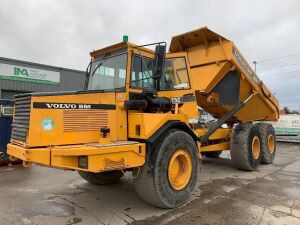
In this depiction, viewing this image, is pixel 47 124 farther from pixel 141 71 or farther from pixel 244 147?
pixel 244 147

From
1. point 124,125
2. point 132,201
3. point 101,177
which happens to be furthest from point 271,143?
point 124,125

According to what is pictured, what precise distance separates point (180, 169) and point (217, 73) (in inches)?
123

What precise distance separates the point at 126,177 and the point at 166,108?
2.59m

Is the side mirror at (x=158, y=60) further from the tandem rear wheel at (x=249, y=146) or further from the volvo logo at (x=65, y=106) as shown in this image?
the tandem rear wheel at (x=249, y=146)

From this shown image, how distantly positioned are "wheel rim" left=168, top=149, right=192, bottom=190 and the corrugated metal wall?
12692mm

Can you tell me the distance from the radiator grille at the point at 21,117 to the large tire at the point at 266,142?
6821mm

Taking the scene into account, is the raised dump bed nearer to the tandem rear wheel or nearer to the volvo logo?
the tandem rear wheel

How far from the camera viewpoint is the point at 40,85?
799 inches

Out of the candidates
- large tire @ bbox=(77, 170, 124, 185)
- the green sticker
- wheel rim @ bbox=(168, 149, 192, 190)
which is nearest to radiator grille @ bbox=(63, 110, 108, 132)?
the green sticker

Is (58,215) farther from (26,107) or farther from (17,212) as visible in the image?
(26,107)

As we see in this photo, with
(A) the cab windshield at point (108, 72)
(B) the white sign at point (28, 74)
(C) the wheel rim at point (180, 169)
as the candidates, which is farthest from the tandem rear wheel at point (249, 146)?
(B) the white sign at point (28, 74)

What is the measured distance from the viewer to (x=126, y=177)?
24.5ft

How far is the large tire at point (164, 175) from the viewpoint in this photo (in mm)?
4922

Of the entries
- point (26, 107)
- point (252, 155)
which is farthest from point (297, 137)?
point (26, 107)
